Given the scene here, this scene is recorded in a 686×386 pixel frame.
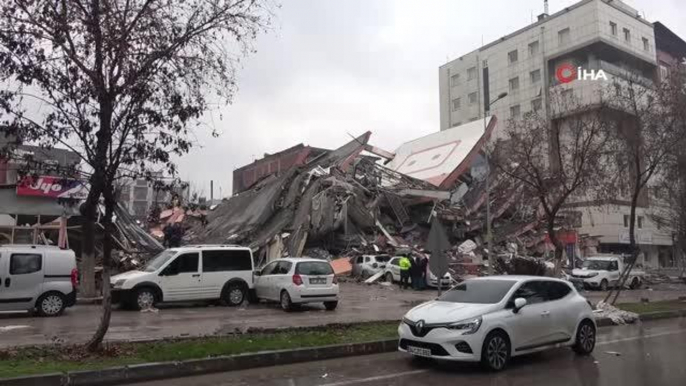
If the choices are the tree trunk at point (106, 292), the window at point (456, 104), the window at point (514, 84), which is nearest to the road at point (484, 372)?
Answer: the tree trunk at point (106, 292)

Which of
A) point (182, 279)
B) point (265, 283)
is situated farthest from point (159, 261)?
point (265, 283)

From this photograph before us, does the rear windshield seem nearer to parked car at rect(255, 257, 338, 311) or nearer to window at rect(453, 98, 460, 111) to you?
parked car at rect(255, 257, 338, 311)

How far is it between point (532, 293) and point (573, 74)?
63.1 m

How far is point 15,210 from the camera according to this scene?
83.9 feet

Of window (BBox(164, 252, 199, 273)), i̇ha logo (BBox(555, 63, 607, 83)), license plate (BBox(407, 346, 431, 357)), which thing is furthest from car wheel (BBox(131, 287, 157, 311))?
→ i̇ha logo (BBox(555, 63, 607, 83))

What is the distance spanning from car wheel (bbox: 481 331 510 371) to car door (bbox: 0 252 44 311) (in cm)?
1288

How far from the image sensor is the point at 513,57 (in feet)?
253

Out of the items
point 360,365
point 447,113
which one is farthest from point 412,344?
point 447,113

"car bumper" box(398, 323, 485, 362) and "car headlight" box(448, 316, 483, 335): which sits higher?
"car headlight" box(448, 316, 483, 335)

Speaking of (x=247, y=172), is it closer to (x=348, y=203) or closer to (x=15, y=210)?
(x=348, y=203)

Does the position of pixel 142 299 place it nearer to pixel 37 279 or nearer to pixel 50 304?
pixel 50 304

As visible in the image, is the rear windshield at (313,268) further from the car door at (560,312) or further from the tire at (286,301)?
the car door at (560,312)

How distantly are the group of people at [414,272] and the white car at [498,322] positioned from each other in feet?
63.0

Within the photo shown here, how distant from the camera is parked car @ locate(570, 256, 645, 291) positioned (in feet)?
116
